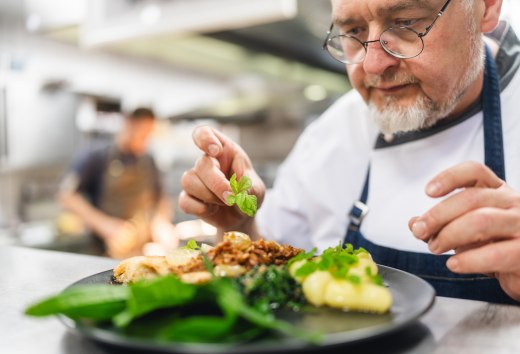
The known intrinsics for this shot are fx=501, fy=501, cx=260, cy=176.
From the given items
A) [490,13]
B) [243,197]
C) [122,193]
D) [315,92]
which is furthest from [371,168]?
[315,92]

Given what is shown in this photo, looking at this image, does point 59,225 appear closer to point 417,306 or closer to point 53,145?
point 53,145

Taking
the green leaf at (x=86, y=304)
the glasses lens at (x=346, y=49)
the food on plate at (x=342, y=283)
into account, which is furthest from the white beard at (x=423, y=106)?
the green leaf at (x=86, y=304)

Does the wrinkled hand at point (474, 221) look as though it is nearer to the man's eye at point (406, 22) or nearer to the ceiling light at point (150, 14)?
the man's eye at point (406, 22)

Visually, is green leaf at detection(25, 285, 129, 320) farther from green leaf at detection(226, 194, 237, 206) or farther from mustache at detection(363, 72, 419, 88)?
mustache at detection(363, 72, 419, 88)

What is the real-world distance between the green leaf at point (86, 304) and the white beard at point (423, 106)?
0.97 meters

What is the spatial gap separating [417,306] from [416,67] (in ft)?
2.57

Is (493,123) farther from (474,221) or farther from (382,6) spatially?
(474,221)

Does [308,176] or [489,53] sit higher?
[489,53]

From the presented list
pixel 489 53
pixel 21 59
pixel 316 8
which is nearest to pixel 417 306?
pixel 489 53

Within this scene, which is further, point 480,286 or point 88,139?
point 88,139

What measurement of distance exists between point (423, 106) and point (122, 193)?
3.35 meters

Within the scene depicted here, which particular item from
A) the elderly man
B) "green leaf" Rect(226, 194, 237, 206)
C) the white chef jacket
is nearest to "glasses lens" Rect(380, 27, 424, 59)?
the elderly man

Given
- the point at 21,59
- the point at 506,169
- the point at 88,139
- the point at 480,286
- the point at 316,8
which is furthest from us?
the point at 88,139

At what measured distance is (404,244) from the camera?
152 cm
